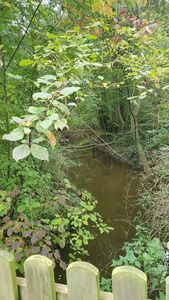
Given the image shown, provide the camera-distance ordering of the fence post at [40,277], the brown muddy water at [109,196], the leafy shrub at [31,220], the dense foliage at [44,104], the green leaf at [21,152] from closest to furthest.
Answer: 1. the green leaf at [21,152]
2. the fence post at [40,277]
3. the dense foliage at [44,104]
4. the leafy shrub at [31,220]
5. the brown muddy water at [109,196]

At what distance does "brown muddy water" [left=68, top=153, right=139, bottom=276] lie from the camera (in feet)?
10.9

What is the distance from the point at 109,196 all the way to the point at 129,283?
4016 millimetres

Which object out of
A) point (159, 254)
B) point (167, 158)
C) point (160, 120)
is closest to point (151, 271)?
point (159, 254)

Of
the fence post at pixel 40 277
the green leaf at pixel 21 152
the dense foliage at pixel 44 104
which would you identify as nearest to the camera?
the green leaf at pixel 21 152

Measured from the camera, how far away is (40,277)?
85 cm

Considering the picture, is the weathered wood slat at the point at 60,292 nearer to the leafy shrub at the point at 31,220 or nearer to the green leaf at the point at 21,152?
the green leaf at the point at 21,152

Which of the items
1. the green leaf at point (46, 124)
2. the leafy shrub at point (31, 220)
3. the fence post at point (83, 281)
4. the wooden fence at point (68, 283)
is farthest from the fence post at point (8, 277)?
the leafy shrub at point (31, 220)

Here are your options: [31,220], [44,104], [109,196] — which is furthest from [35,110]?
[109,196]

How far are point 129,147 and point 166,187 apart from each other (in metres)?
3.33

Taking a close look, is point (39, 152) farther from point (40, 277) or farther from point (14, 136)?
point (40, 277)

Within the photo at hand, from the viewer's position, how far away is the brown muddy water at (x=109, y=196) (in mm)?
3334

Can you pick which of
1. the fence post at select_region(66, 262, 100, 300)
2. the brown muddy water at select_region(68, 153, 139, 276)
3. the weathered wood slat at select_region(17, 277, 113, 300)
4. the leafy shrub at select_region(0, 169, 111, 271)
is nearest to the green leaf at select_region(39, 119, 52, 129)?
the fence post at select_region(66, 262, 100, 300)

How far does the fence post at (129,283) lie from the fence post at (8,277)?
0.32 metres

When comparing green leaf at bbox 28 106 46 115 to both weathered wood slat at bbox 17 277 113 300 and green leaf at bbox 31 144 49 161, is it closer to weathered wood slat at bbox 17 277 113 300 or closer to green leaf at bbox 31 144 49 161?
green leaf at bbox 31 144 49 161
